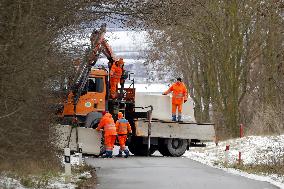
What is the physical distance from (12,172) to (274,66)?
26.8m

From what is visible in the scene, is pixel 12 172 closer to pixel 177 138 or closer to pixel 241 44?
pixel 177 138

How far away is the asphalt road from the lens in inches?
676

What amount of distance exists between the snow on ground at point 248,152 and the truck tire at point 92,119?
399 centimetres

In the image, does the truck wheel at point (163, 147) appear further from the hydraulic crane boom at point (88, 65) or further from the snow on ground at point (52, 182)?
the snow on ground at point (52, 182)

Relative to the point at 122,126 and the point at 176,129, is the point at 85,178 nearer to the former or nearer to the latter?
the point at 122,126

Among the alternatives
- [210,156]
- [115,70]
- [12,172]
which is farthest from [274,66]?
[12,172]

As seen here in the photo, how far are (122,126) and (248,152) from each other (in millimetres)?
5127

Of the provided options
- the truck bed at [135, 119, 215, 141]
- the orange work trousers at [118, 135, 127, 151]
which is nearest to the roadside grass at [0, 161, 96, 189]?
the orange work trousers at [118, 135, 127, 151]

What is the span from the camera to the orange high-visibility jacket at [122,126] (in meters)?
27.2

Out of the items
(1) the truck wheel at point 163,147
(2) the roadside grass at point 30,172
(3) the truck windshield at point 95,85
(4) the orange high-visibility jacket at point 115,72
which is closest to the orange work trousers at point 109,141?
(3) the truck windshield at point 95,85

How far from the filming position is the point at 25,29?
42.5ft

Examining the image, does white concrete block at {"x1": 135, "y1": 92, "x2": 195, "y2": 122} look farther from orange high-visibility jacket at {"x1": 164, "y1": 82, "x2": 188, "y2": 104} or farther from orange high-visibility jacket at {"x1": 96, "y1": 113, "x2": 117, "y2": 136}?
orange high-visibility jacket at {"x1": 96, "y1": 113, "x2": 117, "y2": 136}

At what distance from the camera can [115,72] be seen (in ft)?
92.0

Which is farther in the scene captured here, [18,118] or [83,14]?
[83,14]
